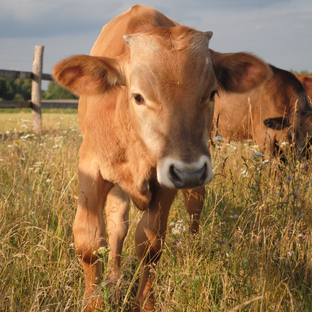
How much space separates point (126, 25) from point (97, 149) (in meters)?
1.03

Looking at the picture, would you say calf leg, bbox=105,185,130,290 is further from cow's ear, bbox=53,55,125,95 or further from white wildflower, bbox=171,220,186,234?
cow's ear, bbox=53,55,125,95

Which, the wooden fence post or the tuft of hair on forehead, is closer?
the tuft of hair on forehead

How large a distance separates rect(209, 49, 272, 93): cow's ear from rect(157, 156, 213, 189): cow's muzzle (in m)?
1.01

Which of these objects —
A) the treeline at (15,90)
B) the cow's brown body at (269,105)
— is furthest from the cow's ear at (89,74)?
the treeline at (15,90)

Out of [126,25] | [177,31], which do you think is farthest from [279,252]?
[126,25]

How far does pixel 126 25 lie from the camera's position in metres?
2.79

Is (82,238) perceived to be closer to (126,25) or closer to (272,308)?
(272,308)

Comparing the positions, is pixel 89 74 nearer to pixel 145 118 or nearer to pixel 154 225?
pixel 145 118

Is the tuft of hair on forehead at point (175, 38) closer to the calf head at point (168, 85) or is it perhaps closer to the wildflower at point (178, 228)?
the calf head at point (168, 85)

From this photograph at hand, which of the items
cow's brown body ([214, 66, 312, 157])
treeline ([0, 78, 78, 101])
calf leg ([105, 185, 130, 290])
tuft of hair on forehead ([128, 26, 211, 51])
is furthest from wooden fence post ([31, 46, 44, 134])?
→ treeline ([0, 78, 78, 101])

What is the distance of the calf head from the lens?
1797mm

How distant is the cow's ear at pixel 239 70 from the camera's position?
250 cm

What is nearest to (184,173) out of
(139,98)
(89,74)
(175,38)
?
(139,98)

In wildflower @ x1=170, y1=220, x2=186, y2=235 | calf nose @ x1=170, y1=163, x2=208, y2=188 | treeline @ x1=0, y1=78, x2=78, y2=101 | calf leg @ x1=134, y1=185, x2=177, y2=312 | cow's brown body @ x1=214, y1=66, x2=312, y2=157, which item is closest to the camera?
calf nose @ x1=170, y1=163, x2=208, y2=188
